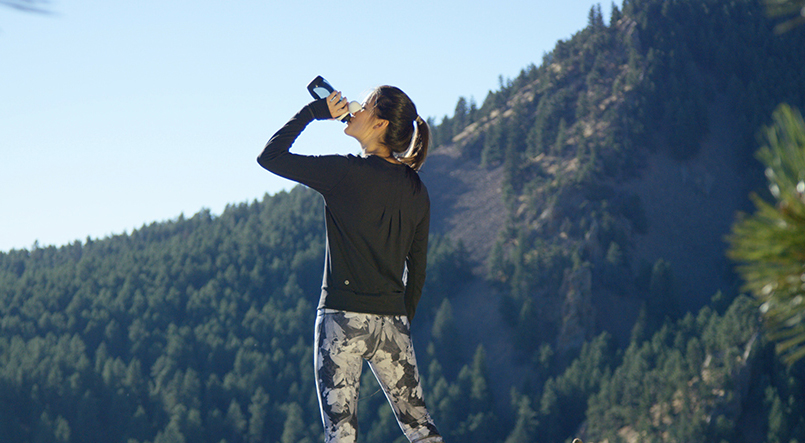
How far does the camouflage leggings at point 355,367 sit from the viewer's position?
11.6 feet

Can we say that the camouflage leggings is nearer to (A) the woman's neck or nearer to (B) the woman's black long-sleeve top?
(B) the woman's black long-sleeve top

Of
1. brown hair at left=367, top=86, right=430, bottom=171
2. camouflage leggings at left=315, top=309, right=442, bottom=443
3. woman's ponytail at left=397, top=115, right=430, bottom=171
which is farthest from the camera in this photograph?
woman's ponytail at left=397, top=115, right=430, bottom=171

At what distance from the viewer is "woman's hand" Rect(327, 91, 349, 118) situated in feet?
12.0

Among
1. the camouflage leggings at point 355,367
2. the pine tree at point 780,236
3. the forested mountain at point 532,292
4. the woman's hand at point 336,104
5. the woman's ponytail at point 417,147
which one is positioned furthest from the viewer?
the forested mountain at point 532,292

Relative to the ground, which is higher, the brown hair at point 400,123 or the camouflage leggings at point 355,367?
the brown hair at point 400,123

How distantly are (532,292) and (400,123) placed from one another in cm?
7634

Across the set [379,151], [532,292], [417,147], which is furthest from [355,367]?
[532,292]

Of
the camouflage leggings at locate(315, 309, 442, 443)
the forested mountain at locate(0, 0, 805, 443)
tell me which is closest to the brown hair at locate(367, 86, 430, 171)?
the camouflage leggings at locate(315, 309, 442, 443)

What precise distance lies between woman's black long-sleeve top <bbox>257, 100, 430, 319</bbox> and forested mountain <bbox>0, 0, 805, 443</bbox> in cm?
5589

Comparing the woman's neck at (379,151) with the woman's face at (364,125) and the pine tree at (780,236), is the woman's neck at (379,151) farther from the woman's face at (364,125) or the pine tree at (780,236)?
the pine tree at (780,236)

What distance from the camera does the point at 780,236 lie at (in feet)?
5.36

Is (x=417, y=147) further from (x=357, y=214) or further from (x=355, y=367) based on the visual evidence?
(x=355, y=367)

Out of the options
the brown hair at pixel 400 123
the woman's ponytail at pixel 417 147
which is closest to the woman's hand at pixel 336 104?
the brown hair at pixel 400 123

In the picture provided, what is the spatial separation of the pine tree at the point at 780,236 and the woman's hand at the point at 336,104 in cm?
226
